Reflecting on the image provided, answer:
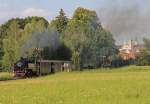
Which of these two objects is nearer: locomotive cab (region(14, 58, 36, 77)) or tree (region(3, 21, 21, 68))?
locomotive cab (region(14, 58, 36, 77))

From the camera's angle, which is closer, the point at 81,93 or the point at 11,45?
the point at 81,93

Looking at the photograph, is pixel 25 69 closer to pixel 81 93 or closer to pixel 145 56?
pixel 81 93

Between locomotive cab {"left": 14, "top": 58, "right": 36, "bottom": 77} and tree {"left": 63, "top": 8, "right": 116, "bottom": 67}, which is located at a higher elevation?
tree {"left": 63, "top": 8, "right": 116, "bottom": 67}

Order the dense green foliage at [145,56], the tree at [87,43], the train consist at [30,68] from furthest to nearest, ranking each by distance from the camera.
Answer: the dense green foliage at [145,56] → the tree at [87,43] → the train consist at [30,68]

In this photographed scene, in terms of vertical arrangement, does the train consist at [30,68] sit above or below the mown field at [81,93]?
above

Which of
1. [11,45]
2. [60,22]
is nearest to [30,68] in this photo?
[11,45]

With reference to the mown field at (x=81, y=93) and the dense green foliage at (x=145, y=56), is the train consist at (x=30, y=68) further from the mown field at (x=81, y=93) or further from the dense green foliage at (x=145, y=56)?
the dense green foliage at (x=145, y=56)

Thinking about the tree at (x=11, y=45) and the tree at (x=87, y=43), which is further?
the tree at (x=11, y=45)

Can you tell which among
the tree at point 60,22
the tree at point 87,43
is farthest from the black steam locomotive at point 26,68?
the tree at point 60,22

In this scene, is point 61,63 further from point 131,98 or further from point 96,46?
point 131,98

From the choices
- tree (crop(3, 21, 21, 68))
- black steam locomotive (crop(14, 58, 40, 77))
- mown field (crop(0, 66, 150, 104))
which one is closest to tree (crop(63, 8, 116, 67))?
tree (crop(3, 21, 21, 68))

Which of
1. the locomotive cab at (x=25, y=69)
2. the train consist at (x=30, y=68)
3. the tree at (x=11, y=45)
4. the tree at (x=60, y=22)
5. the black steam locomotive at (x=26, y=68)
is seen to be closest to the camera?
the locomotive cab at (x=25, y=69)

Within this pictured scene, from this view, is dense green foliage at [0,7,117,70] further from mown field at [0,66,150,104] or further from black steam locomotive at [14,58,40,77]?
mown field at [0,66,150,104]

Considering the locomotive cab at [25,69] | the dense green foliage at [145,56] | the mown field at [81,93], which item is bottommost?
the mown field at [81,93]
